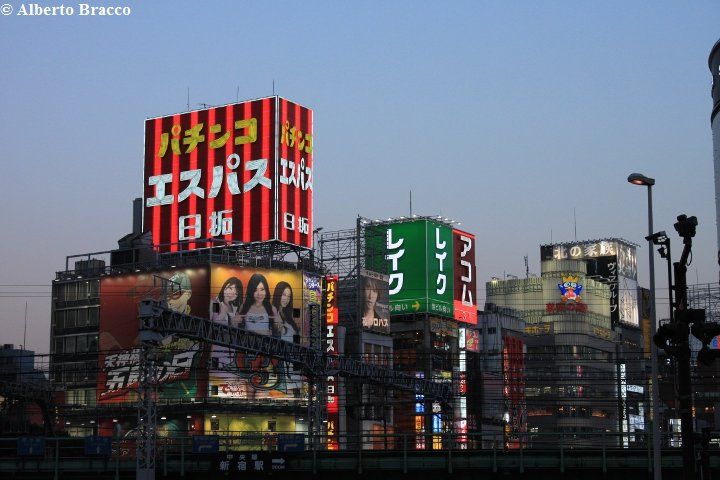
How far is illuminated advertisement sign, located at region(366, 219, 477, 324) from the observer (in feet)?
584

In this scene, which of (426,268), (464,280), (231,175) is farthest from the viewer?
(464,280)

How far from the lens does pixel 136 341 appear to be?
129 metres

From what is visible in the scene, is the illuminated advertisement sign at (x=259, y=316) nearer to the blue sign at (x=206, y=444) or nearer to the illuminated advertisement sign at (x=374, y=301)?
the illuminated advertisement sign at (x=374, y=301)

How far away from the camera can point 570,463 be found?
182 feet

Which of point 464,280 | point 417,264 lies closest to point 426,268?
point 417,264

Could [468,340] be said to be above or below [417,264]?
below

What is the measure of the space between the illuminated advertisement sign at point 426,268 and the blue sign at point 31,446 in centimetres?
10834

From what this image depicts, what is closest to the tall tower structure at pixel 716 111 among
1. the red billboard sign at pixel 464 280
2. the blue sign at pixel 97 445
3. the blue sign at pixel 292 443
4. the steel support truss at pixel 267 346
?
the blue sign at pixel 292 443

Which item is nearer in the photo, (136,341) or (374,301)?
(136,341)

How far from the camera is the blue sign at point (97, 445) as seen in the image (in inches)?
2633

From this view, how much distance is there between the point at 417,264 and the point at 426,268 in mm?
1556

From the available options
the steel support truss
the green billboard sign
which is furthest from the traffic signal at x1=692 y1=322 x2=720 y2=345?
the green billboard sign

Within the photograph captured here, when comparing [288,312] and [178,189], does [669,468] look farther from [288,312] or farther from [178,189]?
[178,189]

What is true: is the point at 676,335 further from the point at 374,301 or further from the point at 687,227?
the point at 374,301
